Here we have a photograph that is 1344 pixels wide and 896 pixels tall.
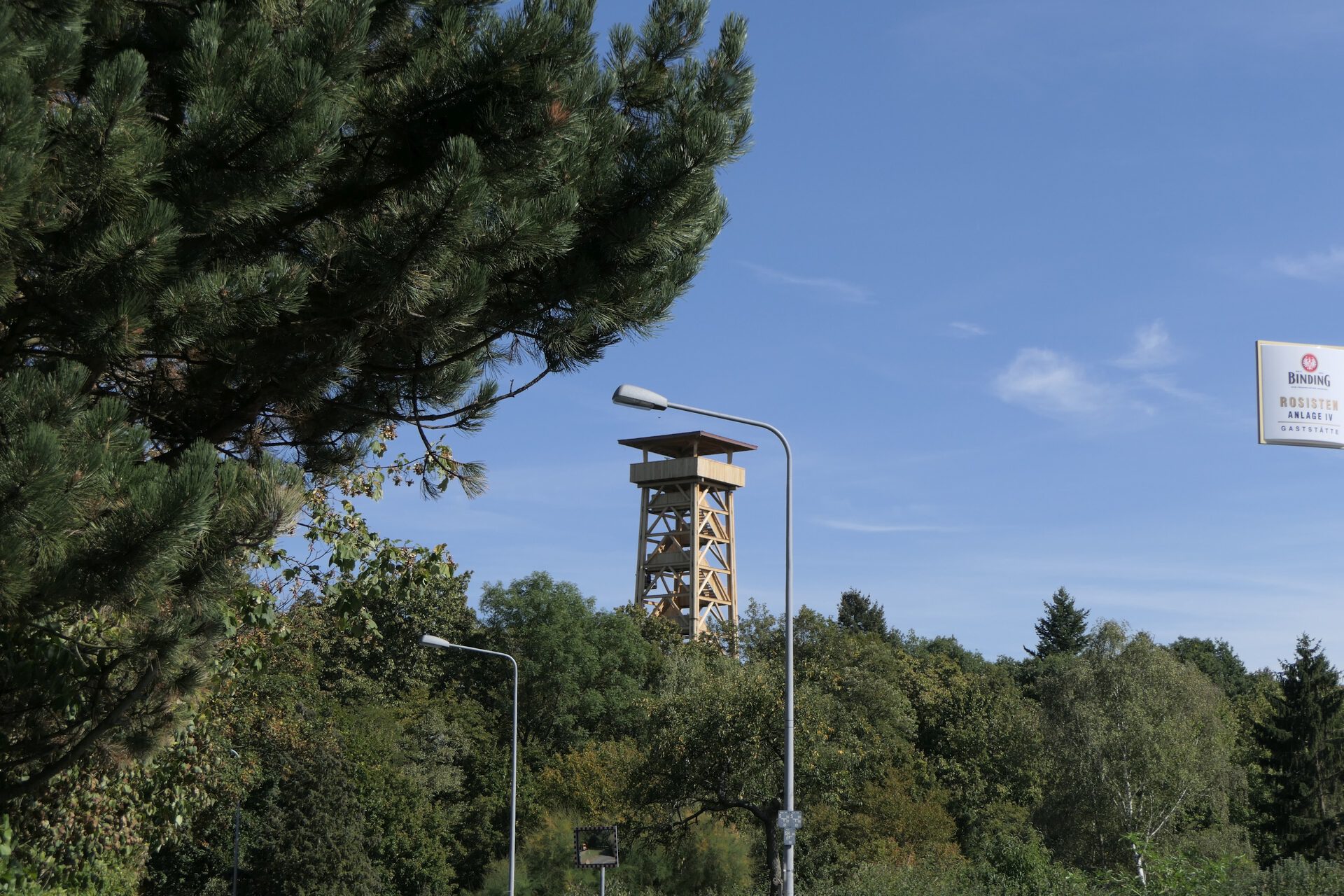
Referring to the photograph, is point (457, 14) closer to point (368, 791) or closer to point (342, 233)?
point (342, 233)

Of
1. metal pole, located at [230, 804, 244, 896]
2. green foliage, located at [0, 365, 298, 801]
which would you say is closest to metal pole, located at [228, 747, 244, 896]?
metal pole, located at [230, 804, 244, 896]

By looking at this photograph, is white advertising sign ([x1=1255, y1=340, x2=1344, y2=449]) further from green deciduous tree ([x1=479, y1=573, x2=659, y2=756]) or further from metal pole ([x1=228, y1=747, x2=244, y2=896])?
green deciduous tree ([x1=479, y1=573, x2=659, y2=756])

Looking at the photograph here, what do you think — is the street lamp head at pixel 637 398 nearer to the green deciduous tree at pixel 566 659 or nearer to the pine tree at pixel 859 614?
the green deciduous tree at pixel 566 659

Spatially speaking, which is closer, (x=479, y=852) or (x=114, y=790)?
(x=114, y=790)

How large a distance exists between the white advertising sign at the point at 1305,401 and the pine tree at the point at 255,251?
11.4 metres

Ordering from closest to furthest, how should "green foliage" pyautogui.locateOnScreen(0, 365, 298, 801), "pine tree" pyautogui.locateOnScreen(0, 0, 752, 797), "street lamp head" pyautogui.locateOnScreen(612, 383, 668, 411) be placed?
"green foliage" pyautogui.locateOnScreen(0, 365, 298, 801)
"pine tree" pyautogui.locateOnScreen(0, 0, 752, 797)
"street lamp head" pyautogui.locateOnScreen(612, 383, 668, 411)

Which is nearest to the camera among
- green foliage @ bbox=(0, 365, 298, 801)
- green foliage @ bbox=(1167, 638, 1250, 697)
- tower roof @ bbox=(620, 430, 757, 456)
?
green foliage @ bbox=(0, 365, 298, 801)

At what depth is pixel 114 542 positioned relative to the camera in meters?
5.81

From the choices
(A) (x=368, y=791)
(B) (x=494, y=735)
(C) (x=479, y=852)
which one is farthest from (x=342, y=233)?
(B) (x=494, y=735)

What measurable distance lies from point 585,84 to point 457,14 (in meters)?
0.87

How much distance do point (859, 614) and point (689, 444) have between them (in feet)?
80.9

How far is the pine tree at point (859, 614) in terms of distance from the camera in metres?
77.8

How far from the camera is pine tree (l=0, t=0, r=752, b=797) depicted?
229 inches

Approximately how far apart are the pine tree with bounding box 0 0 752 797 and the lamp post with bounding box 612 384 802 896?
15.9ft
